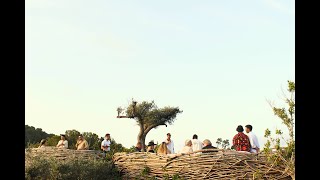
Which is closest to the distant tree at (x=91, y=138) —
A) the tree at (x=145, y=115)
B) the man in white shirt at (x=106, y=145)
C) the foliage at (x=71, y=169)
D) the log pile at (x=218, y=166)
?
the tree at (x=145, y=115)

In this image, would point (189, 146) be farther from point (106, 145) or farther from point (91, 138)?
point (91, 138)

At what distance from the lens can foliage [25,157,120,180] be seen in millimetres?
12492

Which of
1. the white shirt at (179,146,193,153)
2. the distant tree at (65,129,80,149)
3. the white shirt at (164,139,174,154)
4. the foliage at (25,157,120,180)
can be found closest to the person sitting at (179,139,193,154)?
the white shirt at (179,146,193,153)

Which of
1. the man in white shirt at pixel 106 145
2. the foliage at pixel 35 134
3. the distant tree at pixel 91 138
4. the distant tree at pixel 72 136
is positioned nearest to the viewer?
the man in white shirt at pixel 106 145

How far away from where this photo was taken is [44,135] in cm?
3095

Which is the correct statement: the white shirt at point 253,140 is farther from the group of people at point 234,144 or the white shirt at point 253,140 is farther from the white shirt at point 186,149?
the white shirt at point 186,149

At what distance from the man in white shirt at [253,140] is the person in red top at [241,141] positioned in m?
0.09

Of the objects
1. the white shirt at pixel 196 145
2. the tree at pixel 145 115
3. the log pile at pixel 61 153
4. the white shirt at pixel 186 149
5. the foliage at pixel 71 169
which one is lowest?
the foliage at pixel 71 169

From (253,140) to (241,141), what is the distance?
0.29 m

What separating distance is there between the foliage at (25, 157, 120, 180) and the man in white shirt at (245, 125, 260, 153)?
13.9 ft

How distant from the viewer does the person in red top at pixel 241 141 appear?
11481 millimetres
